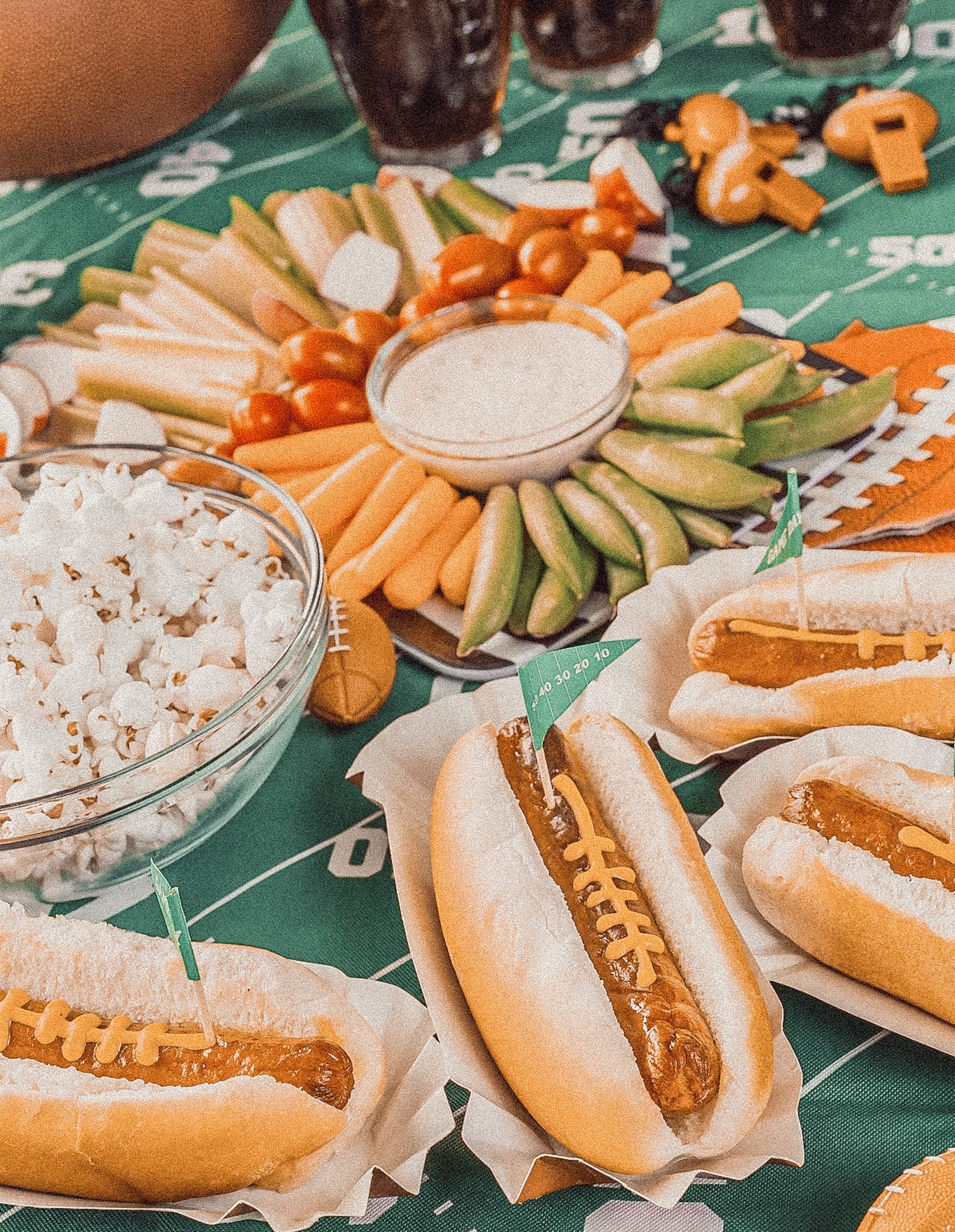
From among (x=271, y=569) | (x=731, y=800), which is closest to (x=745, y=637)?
(x=731, y=800)

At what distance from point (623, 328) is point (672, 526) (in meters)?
0.72

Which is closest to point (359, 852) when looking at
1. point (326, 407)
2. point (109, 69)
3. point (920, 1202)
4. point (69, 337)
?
point (920, 1202)

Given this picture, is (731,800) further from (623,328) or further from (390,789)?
→ (623,328)

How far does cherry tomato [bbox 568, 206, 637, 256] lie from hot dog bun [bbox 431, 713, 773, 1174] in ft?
5.08

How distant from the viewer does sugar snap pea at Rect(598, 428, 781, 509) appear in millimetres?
1993

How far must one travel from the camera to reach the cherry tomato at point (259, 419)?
2371 millimetres

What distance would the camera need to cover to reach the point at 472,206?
3.03m

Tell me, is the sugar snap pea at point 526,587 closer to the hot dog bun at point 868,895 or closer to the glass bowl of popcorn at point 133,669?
the glass bowl of popcorn at point 133,669

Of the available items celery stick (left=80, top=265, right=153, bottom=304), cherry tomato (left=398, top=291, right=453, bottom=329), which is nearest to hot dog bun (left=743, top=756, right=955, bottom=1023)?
cherry tomato (left=398, top=291, right=453, bottom=329)

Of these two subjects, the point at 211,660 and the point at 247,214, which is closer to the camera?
the point at 211,660

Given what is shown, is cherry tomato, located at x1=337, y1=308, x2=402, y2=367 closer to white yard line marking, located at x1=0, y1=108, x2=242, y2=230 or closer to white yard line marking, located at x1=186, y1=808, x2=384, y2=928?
white yard line marking, located at x1=186, y1=808, x2=384, y2=928

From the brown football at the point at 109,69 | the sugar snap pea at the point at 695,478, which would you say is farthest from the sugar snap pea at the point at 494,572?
the brown football at the point at 109,69

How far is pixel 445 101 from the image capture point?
3.25 m

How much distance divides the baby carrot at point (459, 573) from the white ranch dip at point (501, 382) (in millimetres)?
200
